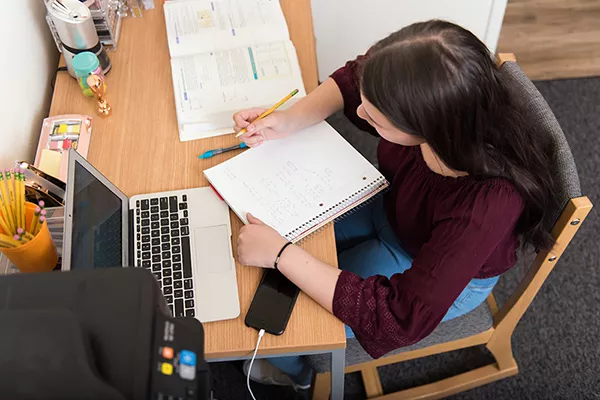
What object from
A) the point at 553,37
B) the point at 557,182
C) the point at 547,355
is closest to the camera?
the point at 557,182

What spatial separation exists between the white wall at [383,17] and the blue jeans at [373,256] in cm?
85

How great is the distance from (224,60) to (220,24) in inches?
5.0

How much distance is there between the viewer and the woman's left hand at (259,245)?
100cm

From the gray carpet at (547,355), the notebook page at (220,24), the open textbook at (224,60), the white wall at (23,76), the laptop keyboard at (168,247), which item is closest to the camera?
the laptop keyboard at (168,247)

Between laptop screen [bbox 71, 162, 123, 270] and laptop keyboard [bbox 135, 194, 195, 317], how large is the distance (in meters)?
0.05

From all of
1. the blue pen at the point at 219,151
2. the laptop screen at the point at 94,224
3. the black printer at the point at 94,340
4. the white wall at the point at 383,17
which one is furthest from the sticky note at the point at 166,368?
the white wall at the point at 383,17

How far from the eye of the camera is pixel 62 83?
4.34 ft

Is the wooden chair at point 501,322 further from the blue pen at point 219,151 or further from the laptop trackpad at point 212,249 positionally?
the blue pen at point 219,151

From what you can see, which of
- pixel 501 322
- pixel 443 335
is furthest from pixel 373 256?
pixel 501 322

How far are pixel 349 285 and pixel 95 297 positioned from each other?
502 mm

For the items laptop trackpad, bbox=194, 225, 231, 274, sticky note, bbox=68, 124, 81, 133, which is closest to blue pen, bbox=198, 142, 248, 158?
laptop trackpad, bbox=194, 225, 231, 274

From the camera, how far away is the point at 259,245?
1.00 m

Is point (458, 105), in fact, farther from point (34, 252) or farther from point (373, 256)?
point (34, 252)

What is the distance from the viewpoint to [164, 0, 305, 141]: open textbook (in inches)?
49.5
